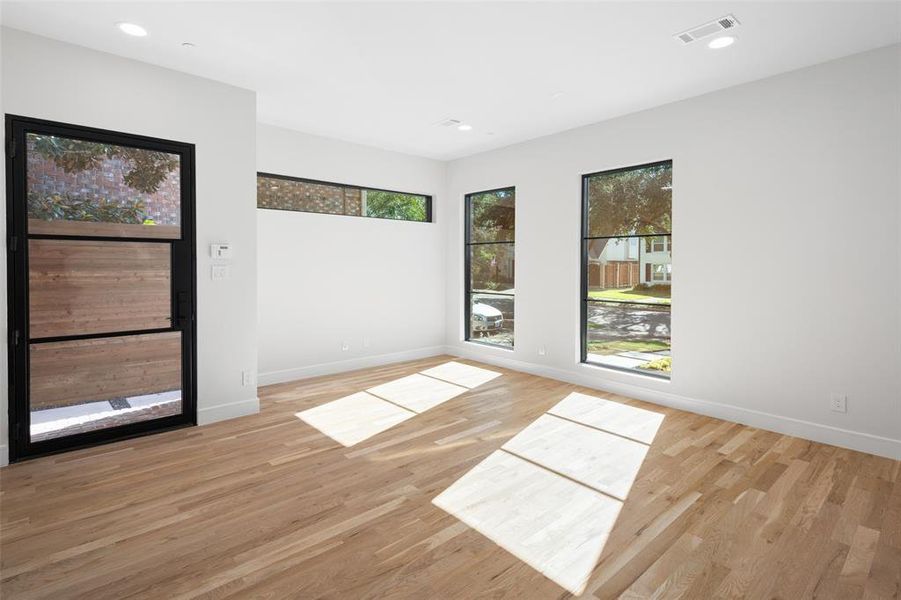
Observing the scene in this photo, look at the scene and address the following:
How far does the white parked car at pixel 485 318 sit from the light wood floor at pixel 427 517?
106 inches

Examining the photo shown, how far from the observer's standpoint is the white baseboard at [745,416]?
346cm

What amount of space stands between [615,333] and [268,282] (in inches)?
155

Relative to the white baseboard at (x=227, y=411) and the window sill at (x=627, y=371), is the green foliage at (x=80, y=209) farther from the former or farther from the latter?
the window sill at (x=627, y=371)

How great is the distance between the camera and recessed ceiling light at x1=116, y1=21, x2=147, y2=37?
3125 mm

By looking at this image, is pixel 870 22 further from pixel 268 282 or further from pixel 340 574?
pixel 268 282

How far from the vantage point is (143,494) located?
283 centimetres

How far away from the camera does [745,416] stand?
161 inches

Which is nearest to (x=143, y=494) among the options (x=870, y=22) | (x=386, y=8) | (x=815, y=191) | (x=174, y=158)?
(x=174, y=158)

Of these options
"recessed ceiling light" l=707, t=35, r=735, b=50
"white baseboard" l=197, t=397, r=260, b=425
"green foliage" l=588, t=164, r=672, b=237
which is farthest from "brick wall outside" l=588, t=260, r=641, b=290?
"white baseboard" l=197, t=397, r=260, b=425

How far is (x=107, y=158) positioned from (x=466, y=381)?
3.99 meters

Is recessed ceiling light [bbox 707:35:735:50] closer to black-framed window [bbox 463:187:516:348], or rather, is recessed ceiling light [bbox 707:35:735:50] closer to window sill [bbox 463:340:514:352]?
black-framed window [bbox 463:187:516:348]

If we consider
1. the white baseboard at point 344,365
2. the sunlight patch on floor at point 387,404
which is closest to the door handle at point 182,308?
the sunlight patch on floor at point 387,404

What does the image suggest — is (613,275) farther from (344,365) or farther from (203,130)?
(203,130)

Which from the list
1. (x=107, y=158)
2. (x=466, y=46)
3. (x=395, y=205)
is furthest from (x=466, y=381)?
(x=107, y=158)
